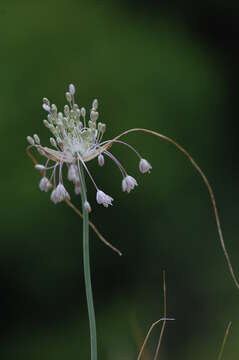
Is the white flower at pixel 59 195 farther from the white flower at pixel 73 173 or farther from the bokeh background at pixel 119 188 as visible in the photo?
the bokeh background at pixel 119 188

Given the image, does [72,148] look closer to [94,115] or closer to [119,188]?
[94,115]

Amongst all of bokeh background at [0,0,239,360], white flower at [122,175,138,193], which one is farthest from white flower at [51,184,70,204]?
bokeh background at [0,0,239,360]

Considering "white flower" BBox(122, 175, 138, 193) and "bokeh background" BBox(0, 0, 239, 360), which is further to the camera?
"bokeh background" BBox(0, 0, 239, 360)

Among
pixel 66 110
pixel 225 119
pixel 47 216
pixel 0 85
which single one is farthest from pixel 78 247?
pixel 66 110

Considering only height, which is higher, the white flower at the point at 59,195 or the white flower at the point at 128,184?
the white flower at the point at 128,184

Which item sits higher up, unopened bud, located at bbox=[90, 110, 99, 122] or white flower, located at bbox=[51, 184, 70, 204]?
unopened bud, located at bbox=[90, 110, 99, 122]

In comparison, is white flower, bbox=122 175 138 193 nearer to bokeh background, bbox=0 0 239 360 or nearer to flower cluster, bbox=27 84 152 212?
flower cluster, bbox=27 84 152 212

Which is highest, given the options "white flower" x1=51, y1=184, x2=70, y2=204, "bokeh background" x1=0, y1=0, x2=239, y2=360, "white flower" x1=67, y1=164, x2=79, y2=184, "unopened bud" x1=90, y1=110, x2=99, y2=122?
"bokeh background" x1=0, y1=0, x2=239, y2=360

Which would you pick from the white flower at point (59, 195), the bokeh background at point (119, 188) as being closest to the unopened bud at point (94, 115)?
the white flower at point (59, 195)

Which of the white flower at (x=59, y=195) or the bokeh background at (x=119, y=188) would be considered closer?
the white flower at (x=59, y=195)
